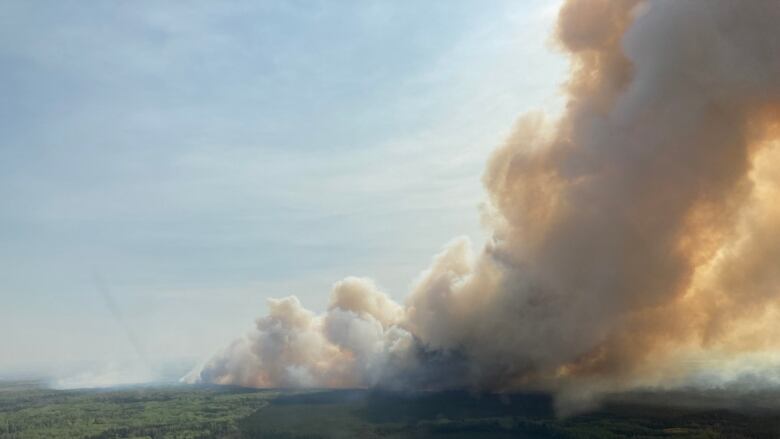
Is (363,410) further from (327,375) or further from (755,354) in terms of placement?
(755,354)

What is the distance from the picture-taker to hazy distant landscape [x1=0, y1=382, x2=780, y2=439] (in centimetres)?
11138

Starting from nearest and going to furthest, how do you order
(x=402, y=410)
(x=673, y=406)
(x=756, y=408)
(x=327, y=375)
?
(x=756, y=408), (x=673, y=406), (x=402, y=410), (x=327, y=375)

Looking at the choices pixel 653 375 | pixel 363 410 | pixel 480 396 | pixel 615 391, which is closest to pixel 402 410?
pixel 363 410

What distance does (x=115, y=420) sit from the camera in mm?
169625

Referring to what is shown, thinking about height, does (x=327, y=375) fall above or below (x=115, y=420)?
above

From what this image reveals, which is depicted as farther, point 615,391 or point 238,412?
point 238,412

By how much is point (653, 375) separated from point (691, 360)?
16.8 meters

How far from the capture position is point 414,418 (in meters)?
134

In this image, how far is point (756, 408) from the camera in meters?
115

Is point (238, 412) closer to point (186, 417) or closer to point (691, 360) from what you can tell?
point (186, 417)

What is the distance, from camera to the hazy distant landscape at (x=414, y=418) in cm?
11138

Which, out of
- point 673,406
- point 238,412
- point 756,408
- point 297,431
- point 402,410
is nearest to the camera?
point 756,408

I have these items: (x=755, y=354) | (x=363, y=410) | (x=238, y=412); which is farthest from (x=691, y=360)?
(x=238, y=412)

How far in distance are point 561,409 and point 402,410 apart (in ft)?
121
